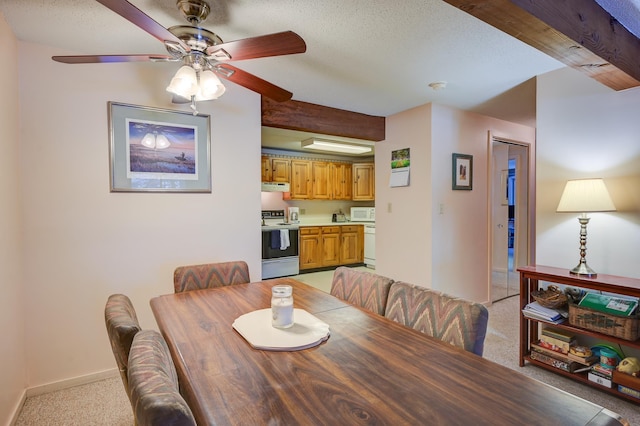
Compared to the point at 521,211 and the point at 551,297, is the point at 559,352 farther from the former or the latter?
the point at 521,211

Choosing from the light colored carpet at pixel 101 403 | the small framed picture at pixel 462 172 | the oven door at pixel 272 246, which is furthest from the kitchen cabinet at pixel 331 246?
the light colored carpet at pixel 101 403

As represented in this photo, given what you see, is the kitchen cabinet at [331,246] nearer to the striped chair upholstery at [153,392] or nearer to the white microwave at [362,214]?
the white microwave at [362,214]

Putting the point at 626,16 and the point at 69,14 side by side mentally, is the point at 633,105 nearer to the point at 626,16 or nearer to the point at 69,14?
the point at 626,16

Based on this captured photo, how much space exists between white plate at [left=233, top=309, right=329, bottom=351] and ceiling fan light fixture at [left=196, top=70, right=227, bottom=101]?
1.10 m

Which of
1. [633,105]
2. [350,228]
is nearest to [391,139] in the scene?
[633,105]

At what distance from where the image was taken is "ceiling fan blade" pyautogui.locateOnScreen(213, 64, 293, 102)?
5.42 ft

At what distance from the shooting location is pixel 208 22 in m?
1.76

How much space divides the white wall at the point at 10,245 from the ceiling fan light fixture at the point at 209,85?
3.54ft

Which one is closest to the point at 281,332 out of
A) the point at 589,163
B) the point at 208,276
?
the point at 208,276

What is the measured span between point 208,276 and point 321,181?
4092 mm

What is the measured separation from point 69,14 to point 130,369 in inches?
74.9

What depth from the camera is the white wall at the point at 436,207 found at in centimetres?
333

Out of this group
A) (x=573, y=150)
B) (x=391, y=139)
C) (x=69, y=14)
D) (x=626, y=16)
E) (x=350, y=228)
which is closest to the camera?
(x=69, y=14)

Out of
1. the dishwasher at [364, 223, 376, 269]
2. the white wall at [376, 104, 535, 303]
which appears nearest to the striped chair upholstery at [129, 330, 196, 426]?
the white wall at [376, 104, 535, 303]
